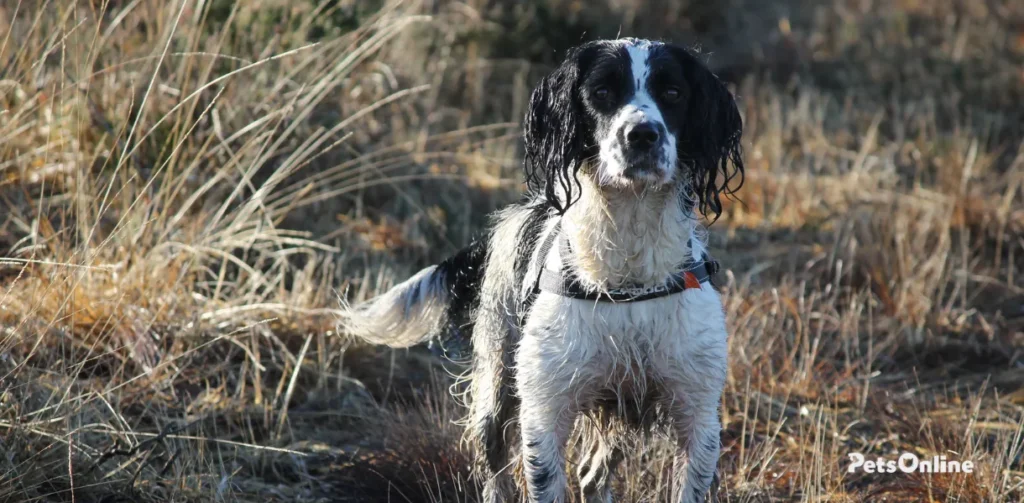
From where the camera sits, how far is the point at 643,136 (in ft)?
8.99

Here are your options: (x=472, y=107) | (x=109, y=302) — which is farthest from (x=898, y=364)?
(x=472, y=107)

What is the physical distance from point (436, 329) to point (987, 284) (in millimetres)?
3292

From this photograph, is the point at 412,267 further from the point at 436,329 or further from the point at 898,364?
the point at 898,364

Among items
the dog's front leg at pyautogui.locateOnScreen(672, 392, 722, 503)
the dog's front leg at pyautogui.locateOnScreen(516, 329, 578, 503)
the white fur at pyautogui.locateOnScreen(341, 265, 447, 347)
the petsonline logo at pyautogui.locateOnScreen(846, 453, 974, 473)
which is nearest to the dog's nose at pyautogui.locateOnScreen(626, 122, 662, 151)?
the dog's front leg at pyautogui.locateOnScreen(516, 329, 578, 503)

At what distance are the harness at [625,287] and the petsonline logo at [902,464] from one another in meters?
1.23

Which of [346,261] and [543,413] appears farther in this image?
[346,261]

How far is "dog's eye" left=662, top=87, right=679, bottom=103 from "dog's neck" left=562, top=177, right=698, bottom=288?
232 millimetres

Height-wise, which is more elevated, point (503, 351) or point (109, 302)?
point (503, 351)

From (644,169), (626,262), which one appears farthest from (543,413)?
(644,169)

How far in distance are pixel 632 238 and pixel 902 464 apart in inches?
63.3

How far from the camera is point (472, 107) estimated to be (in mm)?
8039

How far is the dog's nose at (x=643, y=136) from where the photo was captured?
2.74 m

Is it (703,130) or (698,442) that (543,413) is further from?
(703,130)

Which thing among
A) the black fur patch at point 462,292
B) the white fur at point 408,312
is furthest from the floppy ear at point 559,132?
the white fur at point 408,312
